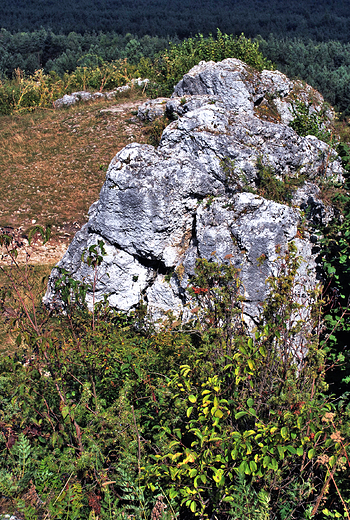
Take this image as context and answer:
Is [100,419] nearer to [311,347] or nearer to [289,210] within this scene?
[311,347]

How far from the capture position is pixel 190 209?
5.98m

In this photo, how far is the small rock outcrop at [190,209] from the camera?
17.5 ft

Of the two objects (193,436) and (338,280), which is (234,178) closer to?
(338,280)

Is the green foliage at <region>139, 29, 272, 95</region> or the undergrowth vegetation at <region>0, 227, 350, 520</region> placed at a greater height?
the green foliage at <region>139, 29, 272, 95</region>

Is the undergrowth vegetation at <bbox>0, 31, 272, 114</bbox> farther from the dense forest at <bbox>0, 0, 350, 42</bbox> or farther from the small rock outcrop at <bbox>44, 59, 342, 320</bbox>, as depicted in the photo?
the dense forest at <bbox>0, 0, 350, 42</bbox>

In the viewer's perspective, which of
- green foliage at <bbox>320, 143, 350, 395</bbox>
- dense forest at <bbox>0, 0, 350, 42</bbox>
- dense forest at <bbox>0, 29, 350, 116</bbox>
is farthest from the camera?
dense forest at <bbox>0, 0, 350, 42</bbox>

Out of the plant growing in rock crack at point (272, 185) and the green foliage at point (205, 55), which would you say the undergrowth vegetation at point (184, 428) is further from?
the green foliage at point (205, 55)

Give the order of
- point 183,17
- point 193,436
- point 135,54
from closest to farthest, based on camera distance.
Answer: point 193,436 < point 135,54 < point 183,17

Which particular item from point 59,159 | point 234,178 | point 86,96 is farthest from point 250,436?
point 86,96

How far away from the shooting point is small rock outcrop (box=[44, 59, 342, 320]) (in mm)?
5336

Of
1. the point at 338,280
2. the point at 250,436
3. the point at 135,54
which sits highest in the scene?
the point at 135,54

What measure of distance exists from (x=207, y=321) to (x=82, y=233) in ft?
10.8

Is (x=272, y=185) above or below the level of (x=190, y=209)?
above

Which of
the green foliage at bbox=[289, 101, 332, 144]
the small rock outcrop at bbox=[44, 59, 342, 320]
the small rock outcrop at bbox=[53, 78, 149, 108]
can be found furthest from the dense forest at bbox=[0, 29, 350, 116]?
the small rock outcrop at bbox=[44, 59, 342, 320]
